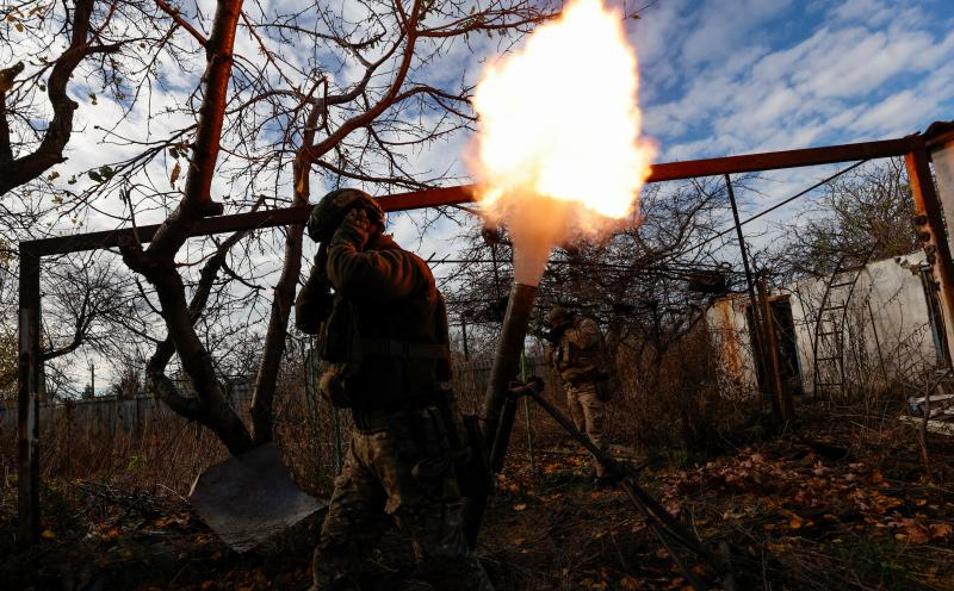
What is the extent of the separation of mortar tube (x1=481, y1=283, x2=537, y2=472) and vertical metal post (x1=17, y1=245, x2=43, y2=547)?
335 cm

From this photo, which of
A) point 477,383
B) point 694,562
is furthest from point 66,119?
point 477,383

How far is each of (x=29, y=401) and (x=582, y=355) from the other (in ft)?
19.2

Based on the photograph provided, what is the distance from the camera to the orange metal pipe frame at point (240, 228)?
3.63 metres

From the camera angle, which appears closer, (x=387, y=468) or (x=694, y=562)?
(x=387, y=468)

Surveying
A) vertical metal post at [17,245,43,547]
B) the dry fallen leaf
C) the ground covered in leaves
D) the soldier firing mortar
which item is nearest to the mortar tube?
the soldier firing mortar

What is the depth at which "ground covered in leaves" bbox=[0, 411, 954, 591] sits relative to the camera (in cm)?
340

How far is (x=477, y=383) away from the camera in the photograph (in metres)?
11.2

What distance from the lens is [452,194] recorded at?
3.96m

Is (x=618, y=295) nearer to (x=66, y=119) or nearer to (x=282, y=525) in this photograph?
(x=282, y=525)

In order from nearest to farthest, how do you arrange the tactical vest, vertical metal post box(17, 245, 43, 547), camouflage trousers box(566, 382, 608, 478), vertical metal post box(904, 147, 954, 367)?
the tactical vest < vertical metal post box(904, 147, 954, 367) < vertical metal post box(17, 245, 43, 547) < camouflage trousers box(566, 382, 608, 478)

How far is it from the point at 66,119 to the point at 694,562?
6.37 meters

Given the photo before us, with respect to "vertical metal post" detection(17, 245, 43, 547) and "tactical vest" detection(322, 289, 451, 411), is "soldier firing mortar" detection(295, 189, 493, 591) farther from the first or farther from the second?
"vertical metal post" detection(17, 245, 43, 547)

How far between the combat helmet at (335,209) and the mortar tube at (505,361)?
911 mm

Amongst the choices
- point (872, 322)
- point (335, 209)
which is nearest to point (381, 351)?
point (335, 209)
